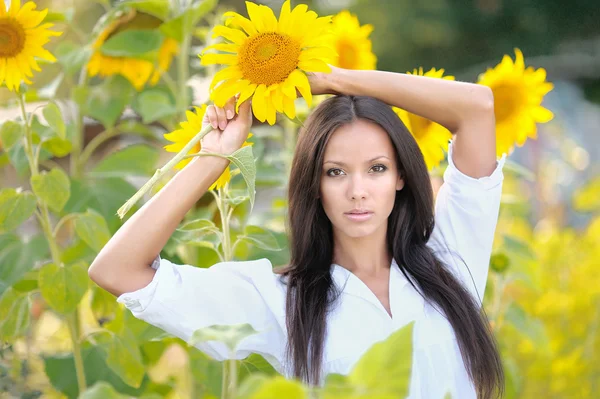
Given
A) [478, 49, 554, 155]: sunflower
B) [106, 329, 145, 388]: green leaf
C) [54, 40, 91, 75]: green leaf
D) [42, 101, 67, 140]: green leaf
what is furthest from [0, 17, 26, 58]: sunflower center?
[478, 49, 554, 155]: sunflower

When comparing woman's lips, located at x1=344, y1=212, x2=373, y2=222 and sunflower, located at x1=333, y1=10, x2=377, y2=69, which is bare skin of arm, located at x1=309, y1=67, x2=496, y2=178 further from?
sunflower, located at x1=333, y1=10, x2=377, y2=69

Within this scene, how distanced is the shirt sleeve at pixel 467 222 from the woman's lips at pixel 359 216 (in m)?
0.17

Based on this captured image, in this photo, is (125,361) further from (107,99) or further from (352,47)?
(352,47)

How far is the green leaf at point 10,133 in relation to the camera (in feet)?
3.89

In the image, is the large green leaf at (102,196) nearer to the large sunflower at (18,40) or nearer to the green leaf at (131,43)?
the green leaf at (131,43)

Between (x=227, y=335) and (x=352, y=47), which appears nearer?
(x=227, y=335)

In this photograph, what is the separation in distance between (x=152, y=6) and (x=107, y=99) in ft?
0.71

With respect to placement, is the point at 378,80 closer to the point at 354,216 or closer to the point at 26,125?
the point at 354,216

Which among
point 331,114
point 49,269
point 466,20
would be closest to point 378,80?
point 331,114

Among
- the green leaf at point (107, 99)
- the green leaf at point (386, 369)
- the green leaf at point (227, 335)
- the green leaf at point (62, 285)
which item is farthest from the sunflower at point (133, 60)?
the green leaf at point (386, 369)

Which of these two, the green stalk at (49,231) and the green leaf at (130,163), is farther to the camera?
the green leaf at (130,163)

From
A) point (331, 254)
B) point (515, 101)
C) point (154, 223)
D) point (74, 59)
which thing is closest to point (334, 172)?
point (331, 254)

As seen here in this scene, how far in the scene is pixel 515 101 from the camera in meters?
1.31

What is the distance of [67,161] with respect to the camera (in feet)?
12.0
